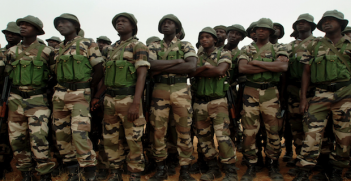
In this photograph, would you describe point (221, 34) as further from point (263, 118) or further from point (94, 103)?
point (94, 103)

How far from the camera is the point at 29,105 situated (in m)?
4.37

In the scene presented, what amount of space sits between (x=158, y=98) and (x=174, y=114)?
0.42 m

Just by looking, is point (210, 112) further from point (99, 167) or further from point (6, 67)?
point (6, 67)

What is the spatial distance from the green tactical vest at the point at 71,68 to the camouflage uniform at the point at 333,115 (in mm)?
4081

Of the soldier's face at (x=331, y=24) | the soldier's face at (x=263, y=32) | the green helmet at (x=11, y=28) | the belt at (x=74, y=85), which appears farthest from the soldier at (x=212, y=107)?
the green helmet at (x=11, y=28)

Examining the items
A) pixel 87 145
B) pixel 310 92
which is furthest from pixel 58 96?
pixel 310 92

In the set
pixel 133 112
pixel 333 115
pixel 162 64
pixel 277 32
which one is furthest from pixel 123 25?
pixel 277 32

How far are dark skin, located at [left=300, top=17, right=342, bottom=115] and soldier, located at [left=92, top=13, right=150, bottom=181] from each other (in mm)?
2979

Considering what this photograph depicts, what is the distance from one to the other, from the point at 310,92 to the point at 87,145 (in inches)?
174

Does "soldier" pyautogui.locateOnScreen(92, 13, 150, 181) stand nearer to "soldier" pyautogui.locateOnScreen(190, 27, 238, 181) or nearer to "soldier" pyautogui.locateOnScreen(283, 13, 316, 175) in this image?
"soldier" pyautogui.locateOnScreen(190, 27, 238, 181)

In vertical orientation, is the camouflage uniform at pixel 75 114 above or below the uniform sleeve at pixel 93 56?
below

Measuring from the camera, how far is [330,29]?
432 cm

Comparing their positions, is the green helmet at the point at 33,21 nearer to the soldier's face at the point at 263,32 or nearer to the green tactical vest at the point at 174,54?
the green tactical vest at the point at 174,54

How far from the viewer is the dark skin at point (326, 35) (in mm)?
4301
